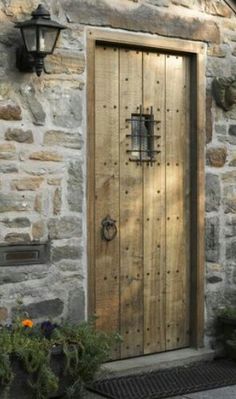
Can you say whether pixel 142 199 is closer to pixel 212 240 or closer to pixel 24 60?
pixel 212 240

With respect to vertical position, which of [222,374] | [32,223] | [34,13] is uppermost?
[34,13]

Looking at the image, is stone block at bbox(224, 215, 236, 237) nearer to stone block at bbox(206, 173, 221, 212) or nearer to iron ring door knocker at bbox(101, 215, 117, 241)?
stone block at bbox(206, 173, 221, 212)

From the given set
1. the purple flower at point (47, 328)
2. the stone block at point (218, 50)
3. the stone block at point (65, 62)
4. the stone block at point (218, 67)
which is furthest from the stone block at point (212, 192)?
the purple flower at point (47, 328)

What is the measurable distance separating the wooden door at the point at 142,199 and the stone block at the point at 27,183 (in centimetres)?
54

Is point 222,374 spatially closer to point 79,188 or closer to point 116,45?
point 79,188

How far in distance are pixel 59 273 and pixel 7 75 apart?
1428mm

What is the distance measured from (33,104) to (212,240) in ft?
6.47

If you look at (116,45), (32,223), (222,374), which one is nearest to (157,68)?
(116,45)

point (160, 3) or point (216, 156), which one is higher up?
point (160, 3)

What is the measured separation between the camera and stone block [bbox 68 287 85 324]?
5.54m

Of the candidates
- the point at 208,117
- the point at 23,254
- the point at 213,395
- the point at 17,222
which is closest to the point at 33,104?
the point at 17,222

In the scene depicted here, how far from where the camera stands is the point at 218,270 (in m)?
6.42

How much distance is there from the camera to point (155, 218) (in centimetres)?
612

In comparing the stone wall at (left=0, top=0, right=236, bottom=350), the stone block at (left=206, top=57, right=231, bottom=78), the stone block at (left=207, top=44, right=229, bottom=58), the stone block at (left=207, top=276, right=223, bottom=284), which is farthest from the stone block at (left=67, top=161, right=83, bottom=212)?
the stone block at (left=207, top=44, right=229, bottom=58)
